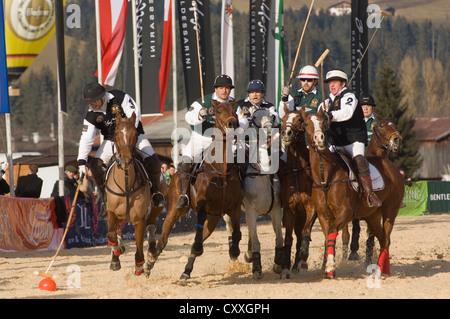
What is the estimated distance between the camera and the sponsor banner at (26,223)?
17.5 metres

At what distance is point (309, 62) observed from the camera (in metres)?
124

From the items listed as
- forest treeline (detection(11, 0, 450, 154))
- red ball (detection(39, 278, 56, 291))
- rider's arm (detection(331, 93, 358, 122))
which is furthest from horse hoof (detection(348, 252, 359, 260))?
forest treeline (detection(11, 0, 450, 154))

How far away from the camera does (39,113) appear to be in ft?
402

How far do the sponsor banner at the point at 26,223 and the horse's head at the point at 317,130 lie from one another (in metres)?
8.56

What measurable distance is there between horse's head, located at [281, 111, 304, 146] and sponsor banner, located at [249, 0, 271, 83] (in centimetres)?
1238

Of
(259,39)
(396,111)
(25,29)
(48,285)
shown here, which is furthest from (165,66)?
(396,111)

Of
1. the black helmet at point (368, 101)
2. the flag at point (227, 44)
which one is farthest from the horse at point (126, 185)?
the flag at point (227, 44)

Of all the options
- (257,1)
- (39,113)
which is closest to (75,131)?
(39,113)

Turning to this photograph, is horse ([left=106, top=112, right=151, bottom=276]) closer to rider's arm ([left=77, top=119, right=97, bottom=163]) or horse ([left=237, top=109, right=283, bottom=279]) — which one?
rider's arm ([left=77, top=119, right=97, bottom=163])

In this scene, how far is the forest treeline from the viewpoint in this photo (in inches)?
4008

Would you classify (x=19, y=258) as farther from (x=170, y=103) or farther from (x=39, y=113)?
(x=39, y=113)

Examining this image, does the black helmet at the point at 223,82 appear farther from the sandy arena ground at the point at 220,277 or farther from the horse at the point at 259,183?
the sandy arena ground at the point at 220,277

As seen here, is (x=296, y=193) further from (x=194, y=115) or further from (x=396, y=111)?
(x=396, y=111)
